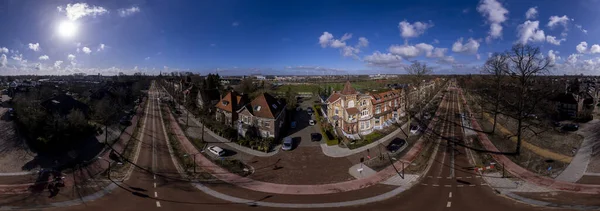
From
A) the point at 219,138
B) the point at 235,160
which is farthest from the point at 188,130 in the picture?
the point at 235,160

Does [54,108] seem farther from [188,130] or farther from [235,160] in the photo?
[235,160]

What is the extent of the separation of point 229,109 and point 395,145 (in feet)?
→ 95.0

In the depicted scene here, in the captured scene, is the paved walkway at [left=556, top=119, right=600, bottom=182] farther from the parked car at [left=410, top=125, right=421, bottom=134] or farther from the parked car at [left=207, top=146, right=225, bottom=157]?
the parked car at [left=207, top=146, right=225, bottom=157]

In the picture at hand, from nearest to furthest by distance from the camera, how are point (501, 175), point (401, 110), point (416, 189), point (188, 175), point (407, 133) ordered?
point (416, 189)
point (501, 175)
point (188, 175)
point (407, 133)
point (401, 110)

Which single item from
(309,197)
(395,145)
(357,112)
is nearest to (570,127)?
(395,145)

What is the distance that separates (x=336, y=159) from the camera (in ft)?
99.2

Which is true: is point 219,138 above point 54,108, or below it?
below

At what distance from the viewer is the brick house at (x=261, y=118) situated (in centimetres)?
3836

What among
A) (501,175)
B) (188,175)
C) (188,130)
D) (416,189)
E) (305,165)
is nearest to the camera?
(416,189)

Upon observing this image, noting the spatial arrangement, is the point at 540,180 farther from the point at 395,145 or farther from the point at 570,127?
the point at 570,127

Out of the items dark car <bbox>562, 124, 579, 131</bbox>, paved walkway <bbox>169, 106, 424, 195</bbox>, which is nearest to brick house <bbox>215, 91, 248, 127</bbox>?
paved walkway <bbox>169, 106, 424, 195</bbox>

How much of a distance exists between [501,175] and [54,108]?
71.3m

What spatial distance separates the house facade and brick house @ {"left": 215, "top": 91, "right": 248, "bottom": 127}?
58.7 feet

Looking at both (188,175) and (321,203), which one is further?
(188,175)
